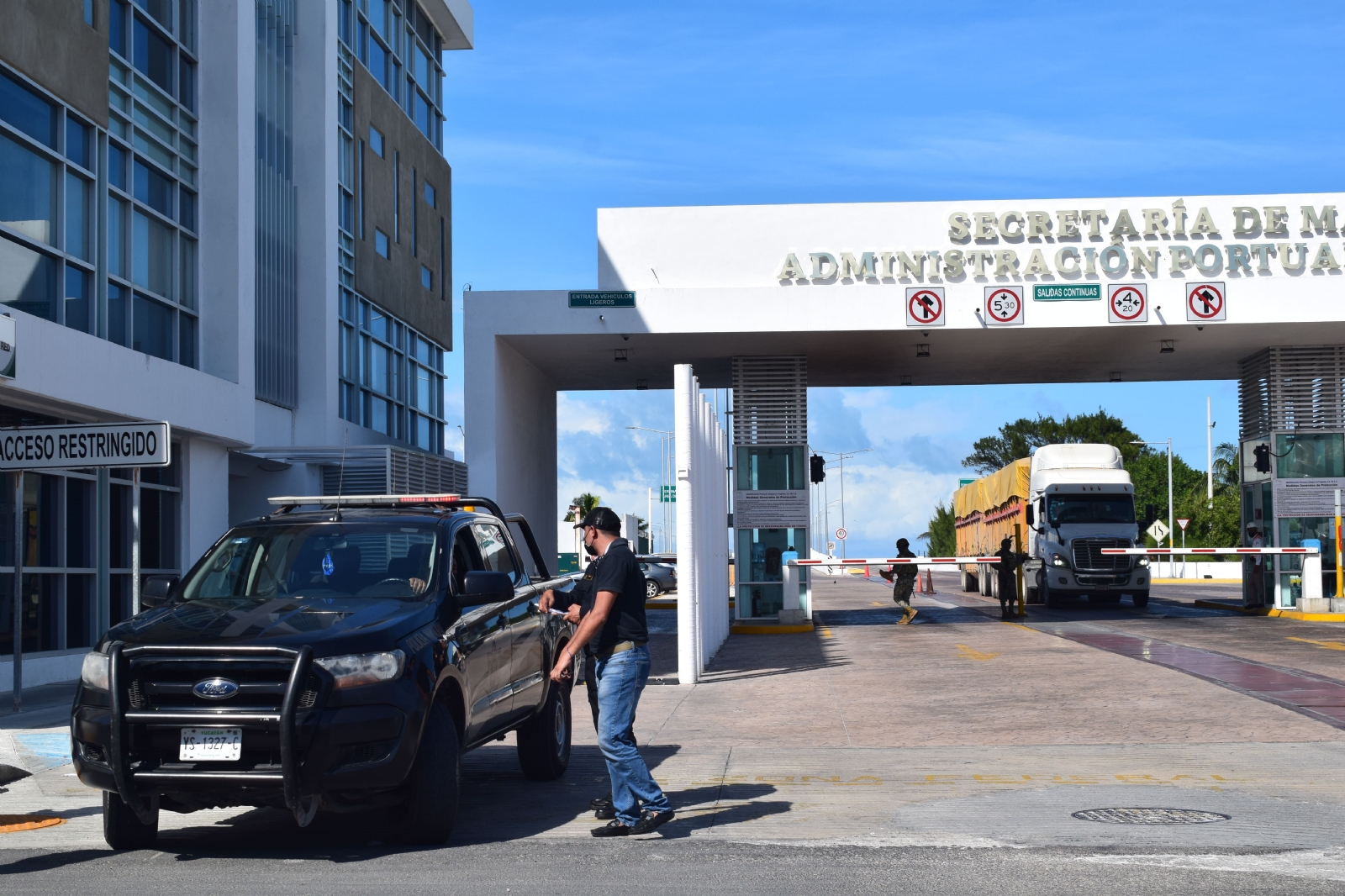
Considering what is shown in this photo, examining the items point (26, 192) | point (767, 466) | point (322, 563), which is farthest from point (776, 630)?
point (322, 563)

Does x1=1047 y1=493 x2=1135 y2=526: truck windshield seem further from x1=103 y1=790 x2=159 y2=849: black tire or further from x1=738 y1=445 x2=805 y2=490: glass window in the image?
x1=103 y1=790 x2=159 y2=849: black tire

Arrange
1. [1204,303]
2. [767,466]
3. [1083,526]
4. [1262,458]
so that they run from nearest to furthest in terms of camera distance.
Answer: [1204,303]
[767,466]
[1262,458]
[1083,526]

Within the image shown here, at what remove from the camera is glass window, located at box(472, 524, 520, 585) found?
9.63m

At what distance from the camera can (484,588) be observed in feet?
27.1

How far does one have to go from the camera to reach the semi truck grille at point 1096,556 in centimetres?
3538

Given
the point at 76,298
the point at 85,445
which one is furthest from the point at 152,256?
the point at 85,445

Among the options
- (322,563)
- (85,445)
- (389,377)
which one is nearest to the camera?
(322,563)

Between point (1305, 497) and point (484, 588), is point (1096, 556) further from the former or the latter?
point (484, 588)

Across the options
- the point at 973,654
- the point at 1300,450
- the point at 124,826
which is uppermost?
the point at 1300,450

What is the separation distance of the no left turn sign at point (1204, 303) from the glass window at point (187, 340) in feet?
54.8

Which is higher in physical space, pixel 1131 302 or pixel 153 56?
pixel 153 56

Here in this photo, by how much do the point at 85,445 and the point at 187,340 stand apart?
9.26 m

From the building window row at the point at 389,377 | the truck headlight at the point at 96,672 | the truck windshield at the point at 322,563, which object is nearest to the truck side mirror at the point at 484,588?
the truck windshield at the point at 322,563

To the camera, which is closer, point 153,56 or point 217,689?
point 217,689
